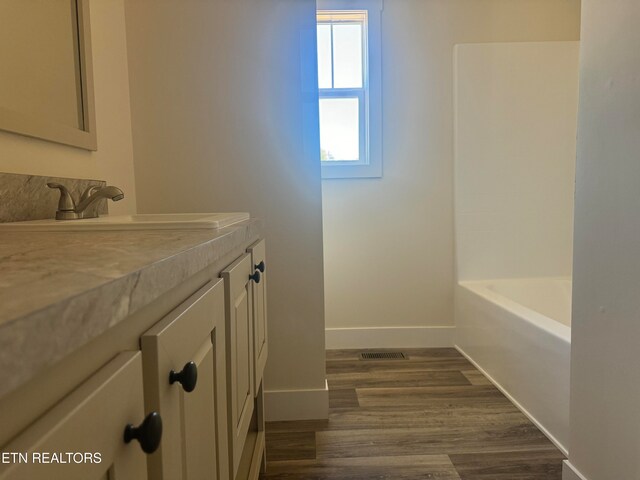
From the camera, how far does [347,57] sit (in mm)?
2820

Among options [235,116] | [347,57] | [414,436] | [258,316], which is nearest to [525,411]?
[414,436]

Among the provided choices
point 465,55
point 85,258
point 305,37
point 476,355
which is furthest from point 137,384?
point 465,55

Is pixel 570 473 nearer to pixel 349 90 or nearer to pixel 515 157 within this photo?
pixel 515 157

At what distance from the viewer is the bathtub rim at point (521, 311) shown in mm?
1768

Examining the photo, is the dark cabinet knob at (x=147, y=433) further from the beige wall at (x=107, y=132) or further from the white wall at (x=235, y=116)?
the white wall at (x=235, y=116)

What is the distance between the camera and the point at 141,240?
26.4 inches

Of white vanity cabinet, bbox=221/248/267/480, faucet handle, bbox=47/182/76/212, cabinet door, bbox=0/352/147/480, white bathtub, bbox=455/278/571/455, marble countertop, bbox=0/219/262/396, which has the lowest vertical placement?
white bathtub, bbox=455/278/571/455

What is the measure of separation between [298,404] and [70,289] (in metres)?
1.80

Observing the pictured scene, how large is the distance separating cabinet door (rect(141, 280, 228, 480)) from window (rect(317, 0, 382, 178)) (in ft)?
7.10

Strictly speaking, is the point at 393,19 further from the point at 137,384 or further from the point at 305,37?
the point at 137,384

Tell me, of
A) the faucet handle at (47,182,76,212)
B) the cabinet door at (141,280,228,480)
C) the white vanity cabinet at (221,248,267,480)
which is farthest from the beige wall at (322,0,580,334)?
the cabinet door at (141,280,228,480)

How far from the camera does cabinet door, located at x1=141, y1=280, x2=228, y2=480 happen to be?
470 millimetres

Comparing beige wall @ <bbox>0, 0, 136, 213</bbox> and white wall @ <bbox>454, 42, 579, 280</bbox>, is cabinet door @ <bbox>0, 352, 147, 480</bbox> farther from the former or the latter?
white wall @ <bbox>454, 42, 579, 280</bbox>

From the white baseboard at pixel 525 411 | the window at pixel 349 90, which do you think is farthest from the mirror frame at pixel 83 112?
the white baseboard at pixel 525 411
